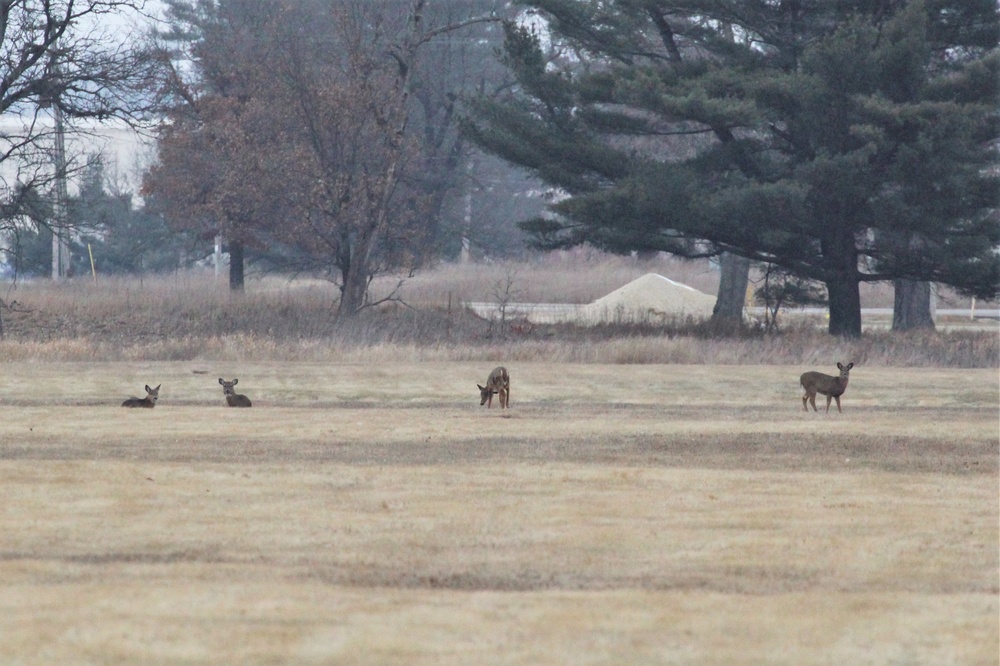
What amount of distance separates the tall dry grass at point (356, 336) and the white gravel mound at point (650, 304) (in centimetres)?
290

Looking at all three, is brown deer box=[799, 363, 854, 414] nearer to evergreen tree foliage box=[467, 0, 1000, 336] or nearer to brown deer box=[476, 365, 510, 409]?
brown deer box=[476, 365, 510, 409]

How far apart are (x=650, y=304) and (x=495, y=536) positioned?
1201 inches

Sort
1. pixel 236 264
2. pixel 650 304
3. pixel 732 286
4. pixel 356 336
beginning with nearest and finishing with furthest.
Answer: pixel 356 336 < pixel 732 286 < pixel 650 304 < pixel 236 264

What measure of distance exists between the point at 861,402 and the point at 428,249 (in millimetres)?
26915

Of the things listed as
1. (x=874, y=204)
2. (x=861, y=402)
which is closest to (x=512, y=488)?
(x=861, y=402)

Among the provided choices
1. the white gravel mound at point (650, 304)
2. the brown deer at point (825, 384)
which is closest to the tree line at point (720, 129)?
the white gravel mound at point (650, 304)

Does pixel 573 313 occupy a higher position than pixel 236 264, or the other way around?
pixel 236 264

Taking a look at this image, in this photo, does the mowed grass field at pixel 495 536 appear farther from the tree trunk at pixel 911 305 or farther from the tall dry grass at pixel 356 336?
the tree trunk at pixel 911 305

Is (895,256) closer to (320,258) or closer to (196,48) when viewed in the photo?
(320,258)

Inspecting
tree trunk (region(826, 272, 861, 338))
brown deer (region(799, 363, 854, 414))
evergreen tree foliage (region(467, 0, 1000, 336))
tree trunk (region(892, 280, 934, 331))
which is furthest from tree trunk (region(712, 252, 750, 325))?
brown deer (region(799, 363, 854, 414))

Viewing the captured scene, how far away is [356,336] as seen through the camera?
27516 mm

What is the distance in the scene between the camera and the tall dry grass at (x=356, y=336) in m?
24.2

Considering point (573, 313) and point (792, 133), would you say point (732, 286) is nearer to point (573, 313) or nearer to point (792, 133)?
point (573, 313)

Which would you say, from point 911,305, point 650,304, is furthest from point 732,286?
point 911,305
